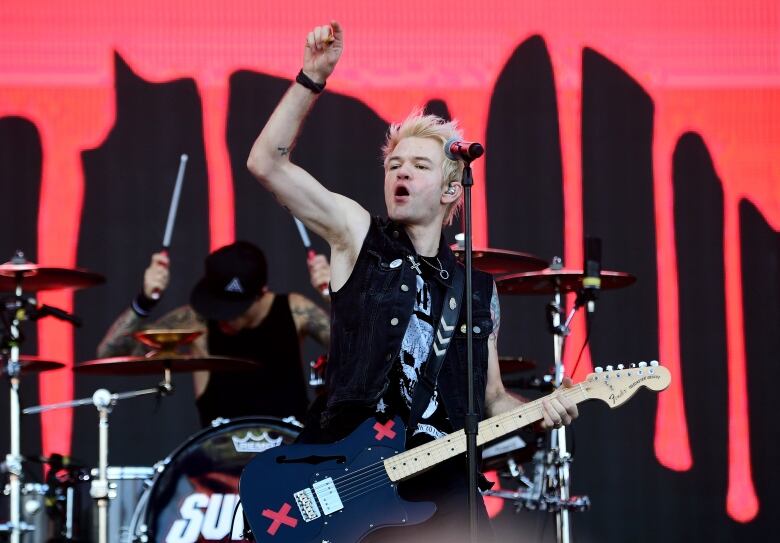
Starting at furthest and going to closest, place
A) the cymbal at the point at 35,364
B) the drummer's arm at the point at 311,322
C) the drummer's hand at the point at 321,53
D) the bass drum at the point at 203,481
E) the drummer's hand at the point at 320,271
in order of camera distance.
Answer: the drummer's arm at the point at 311,322 → the drummer's hand at the point at 320,271 → the cymbal at the point at 35,364 → the bass drum at the point at 203,481 → the drummer's hand at the point at 321,53

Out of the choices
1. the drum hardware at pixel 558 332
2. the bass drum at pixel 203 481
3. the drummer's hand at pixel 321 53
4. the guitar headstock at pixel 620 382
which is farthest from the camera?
the drum hardware at pixel 558 332

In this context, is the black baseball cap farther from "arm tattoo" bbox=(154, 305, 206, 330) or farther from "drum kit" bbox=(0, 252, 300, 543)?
"drum kit" bbox=(0, 252, 300, 543)

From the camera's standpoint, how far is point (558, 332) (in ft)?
19.1

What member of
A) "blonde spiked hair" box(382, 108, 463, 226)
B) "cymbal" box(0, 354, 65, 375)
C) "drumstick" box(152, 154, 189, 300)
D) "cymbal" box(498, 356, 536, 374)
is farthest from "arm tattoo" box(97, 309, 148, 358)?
"blonde spiked hair" box(382, 108, 463, 226)

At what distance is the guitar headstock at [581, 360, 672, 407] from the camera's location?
147 inches

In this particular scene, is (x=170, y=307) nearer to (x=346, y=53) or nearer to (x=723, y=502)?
(x=346, y=53)

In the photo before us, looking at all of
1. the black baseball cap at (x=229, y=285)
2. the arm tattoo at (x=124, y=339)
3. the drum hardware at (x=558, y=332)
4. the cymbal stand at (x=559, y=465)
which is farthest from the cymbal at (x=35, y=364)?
the cymbal stand at (x=559, y=465)

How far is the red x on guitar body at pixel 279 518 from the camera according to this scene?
11.2 ft

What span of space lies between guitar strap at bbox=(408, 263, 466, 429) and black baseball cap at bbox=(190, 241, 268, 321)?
2.29 meters

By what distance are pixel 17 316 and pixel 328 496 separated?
2.67 m

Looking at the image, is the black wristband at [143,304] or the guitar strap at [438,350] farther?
the black wristband at [143,304]

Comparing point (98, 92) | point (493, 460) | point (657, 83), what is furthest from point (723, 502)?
point (98, 92)

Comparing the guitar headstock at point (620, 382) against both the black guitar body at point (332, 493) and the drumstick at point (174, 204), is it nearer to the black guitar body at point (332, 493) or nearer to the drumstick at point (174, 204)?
the black guitar body at point (332, 493)

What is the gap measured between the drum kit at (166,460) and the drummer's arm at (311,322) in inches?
23.1
